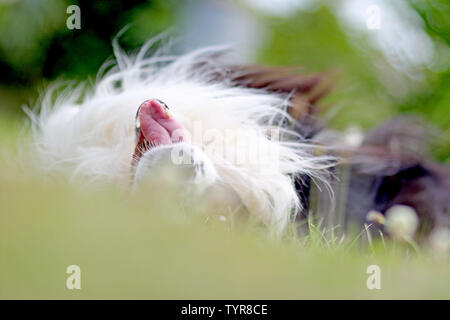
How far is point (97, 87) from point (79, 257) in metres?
0.75

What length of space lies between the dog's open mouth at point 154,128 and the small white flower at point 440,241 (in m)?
0.57

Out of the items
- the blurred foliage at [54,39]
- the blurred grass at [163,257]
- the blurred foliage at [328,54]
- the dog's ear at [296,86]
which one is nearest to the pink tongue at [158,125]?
the blurred grass at [163,257]

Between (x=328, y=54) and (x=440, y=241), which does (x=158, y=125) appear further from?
(x=328, y=54)

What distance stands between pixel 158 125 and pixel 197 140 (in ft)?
0.30

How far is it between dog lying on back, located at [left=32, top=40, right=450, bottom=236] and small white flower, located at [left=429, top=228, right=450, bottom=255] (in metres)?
0.04

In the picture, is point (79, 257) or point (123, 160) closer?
point (79, 257)

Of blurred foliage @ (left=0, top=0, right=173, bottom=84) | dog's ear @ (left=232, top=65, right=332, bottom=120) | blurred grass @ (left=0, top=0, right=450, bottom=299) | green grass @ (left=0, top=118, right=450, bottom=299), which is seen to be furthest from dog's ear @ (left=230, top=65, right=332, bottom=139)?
blurred foliage @ (left=0, top=0, right=173, bottom=84)

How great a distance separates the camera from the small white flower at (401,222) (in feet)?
3.56

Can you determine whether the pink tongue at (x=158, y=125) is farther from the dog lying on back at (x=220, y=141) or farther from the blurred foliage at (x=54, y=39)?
the blurred foliage at (x=54, y=39)

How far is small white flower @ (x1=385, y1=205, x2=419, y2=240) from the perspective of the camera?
1084 millimetres

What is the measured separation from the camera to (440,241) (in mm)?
1119
